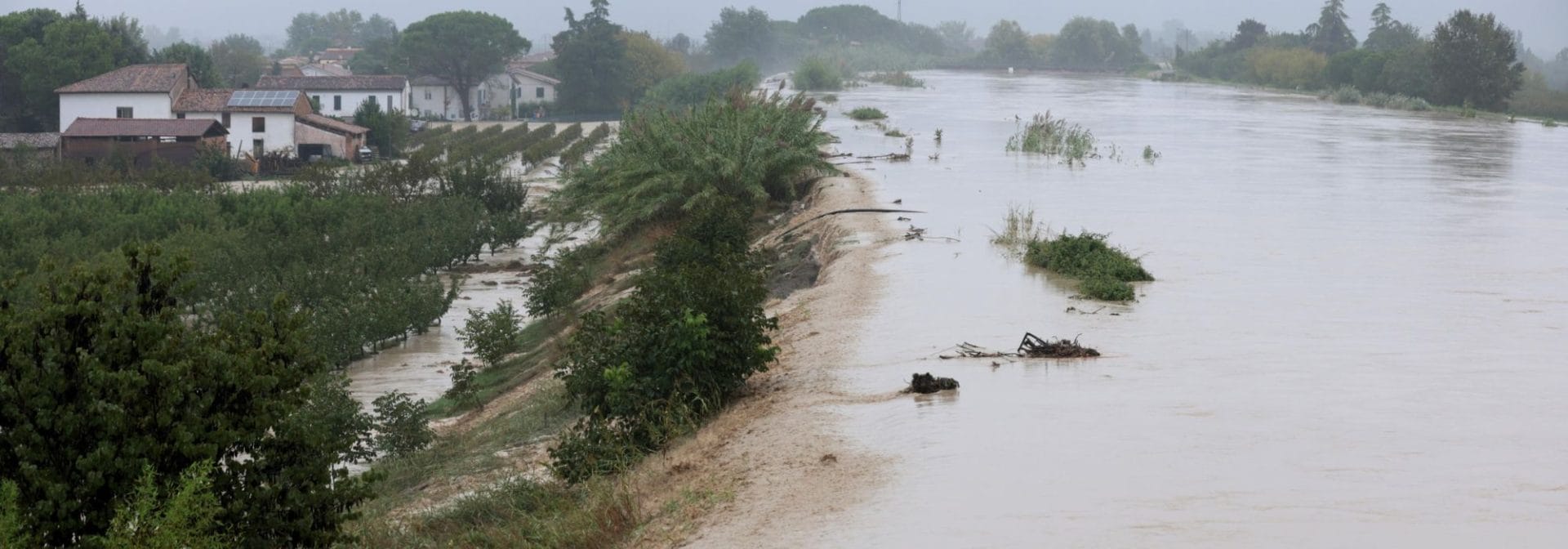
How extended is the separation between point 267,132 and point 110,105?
22.5 feet

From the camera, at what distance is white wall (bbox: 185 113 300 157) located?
207 feet

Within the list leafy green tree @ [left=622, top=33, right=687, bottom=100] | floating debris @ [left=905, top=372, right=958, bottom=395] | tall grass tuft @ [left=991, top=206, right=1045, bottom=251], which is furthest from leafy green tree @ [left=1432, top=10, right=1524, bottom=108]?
floating debris @ [left=905, top=372, right=958, bottom=395]

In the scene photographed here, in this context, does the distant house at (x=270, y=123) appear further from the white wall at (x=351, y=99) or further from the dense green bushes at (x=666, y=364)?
the dense green bushes at (x=666, y=364)

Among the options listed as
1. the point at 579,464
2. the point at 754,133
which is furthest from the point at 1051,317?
the point at 754,133

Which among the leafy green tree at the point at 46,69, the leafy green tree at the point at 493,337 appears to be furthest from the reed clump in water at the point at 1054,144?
the leafy green tree at the point at 46,69

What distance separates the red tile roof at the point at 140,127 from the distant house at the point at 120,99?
12.3 ft

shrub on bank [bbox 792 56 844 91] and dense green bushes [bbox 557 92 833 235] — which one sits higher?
shrub on bank [bbox 792 56 844 91]

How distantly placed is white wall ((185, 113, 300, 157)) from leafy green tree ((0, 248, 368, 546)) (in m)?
56.6

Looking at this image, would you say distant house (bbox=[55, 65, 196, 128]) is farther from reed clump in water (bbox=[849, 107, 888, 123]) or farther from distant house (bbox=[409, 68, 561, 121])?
distant house (bbox=[409, 68, 561, 121])

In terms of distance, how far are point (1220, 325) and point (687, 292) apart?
4530mm

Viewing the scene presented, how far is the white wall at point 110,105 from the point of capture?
64688mm

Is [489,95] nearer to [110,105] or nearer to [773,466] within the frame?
[110,105]

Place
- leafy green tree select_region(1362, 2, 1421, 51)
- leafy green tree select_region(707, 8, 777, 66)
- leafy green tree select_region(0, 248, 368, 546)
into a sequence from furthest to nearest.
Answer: leafy green tree select_region(707, 8, 777, 66) → leafy green tree select_region(1362, 2, 1421, 51) → leafy green tree select_region(0, 248, 368, 546)

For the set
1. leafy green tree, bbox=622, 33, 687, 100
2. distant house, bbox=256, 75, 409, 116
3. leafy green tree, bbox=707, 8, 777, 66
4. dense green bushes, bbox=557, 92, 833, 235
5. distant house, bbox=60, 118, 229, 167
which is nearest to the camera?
dense green bushes, bbox=557, 92, 833, 235
